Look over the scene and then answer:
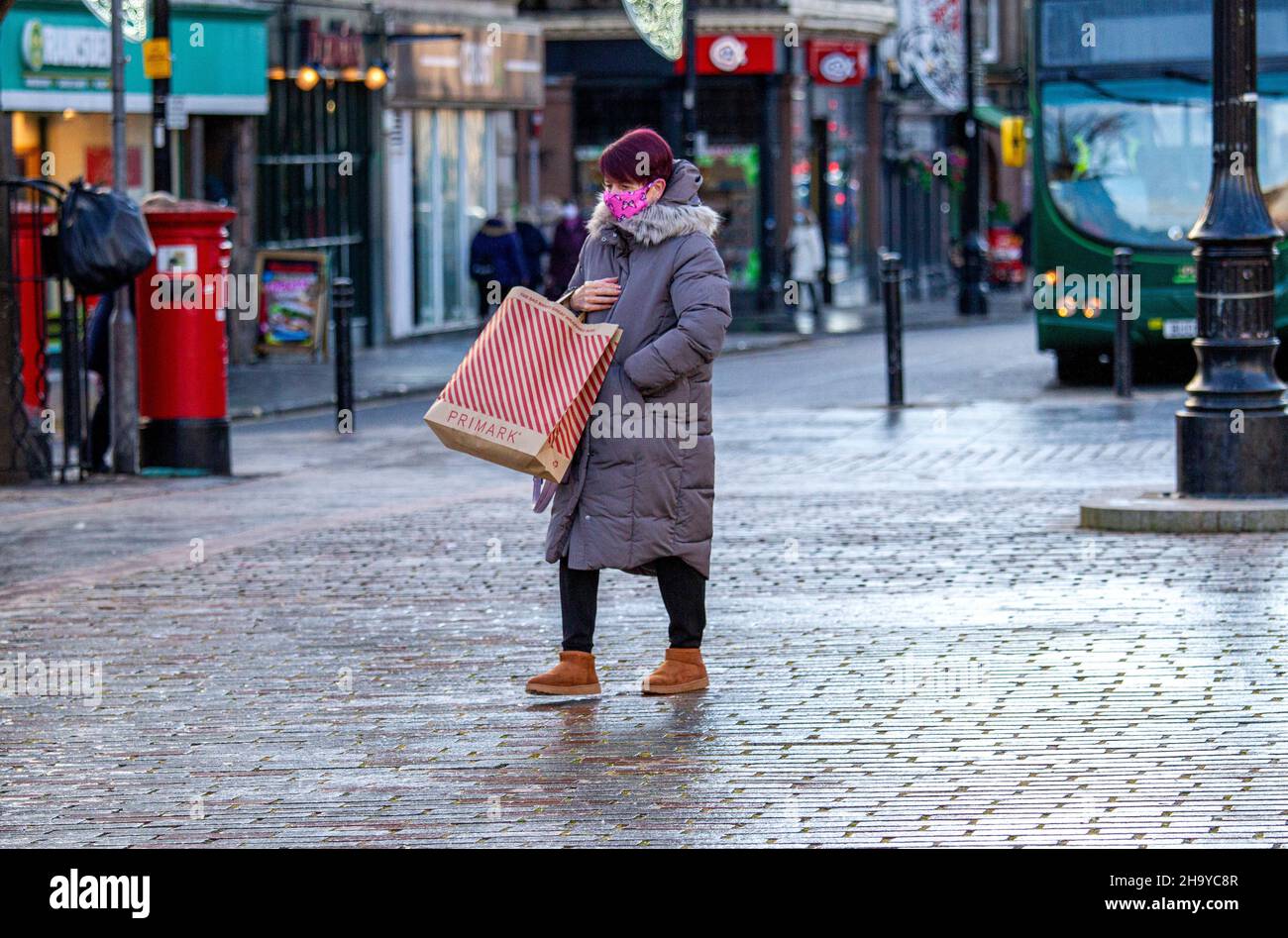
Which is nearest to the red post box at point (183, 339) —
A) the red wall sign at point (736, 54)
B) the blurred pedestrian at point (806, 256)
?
the blurred pedestrian at point (806, 256)

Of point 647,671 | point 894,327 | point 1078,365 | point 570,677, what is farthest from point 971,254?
point 570,677

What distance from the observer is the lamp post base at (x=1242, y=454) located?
39.1ft

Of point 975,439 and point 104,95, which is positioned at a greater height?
point 104,95

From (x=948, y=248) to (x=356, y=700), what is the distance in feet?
144

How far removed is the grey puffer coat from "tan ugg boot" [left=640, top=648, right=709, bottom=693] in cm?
27

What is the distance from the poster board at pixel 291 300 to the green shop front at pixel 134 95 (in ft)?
2.27

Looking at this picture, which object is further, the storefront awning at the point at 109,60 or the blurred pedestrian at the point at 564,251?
the blurred pedestrian at the point at 564,251

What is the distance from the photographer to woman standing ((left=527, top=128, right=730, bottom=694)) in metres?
7.90

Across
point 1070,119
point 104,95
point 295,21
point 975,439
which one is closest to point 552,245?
point 295,21

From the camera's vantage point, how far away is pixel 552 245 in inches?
1177

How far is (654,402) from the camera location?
7.98 meters

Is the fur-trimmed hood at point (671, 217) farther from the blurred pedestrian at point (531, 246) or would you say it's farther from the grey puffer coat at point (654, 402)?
the blurred pedestrian at point (531, 246)

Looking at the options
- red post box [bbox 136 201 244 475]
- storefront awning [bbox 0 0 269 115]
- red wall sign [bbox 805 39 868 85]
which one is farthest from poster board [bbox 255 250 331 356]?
red wall sign [bbox 805 39 868 85]
